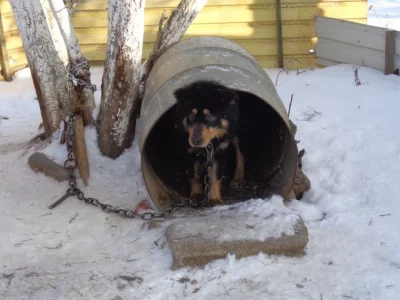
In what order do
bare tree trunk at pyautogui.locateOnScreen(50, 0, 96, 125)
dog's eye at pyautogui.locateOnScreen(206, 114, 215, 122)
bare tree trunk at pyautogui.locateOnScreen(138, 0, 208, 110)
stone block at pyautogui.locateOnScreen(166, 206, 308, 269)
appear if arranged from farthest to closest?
1. bare tree trunk at pyautogui.locateOnScreen(138, 0, 208, 110)
2. bare tree trunk at pyautogui.locateOnScreen(50, 0, 96, 125)
3. dog's eye at pyautogui.locateOnScreen(206, 114, 215, 122)
4. stone block at pyautogui.locateOnScreen(166, 206, 308, 269)

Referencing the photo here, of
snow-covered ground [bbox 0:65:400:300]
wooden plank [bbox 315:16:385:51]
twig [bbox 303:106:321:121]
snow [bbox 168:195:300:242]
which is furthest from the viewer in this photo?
wooden plank [bbox 315:16:385:51]

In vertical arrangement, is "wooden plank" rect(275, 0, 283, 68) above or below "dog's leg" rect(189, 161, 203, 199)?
above

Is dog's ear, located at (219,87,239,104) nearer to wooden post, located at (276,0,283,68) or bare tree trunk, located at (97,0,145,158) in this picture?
bare tree trunk, located at (97,0,145,158)

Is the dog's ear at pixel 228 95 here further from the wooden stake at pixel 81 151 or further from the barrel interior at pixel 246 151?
the wooden stake at pixel 81 151

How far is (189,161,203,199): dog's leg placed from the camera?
5031 millimetres

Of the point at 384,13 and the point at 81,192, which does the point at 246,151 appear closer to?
the point at 81,192

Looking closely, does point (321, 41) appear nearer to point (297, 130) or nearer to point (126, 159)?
point (297, 130)

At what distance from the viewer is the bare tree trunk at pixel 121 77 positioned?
16.6 feet

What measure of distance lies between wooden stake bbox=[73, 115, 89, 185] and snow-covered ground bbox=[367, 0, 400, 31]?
732cm

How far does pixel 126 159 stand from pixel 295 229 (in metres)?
1.97

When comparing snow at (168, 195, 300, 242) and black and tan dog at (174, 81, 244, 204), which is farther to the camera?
black and tan dog at (174, 81, 244, 204)

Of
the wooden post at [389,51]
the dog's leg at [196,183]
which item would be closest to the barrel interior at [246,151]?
the dog's leg at [196,183]

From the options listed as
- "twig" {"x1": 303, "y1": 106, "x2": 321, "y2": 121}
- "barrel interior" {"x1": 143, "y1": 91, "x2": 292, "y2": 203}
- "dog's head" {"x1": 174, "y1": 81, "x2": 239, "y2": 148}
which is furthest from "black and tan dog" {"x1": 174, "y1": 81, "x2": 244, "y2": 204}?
"twig" {"x1": 303, "y1": 106, "x2": 321, "y2": 121}

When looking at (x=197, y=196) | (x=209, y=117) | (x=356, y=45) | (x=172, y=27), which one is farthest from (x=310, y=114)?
(x=209, y=117)
